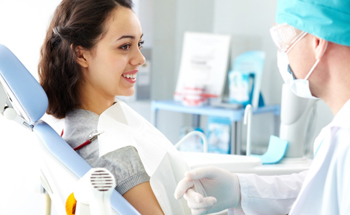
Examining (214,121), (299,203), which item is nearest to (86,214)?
(299,203)

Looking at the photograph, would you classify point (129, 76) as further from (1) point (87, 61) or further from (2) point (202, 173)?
(2) point (202, 173)

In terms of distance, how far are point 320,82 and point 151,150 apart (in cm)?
50

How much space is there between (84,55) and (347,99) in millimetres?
756

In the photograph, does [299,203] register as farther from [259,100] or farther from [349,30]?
[259,100]

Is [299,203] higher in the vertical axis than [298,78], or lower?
lower

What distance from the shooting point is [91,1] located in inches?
53.5

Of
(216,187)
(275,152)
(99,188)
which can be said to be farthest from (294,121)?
(99,188)

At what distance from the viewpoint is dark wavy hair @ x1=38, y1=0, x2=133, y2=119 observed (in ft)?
4.43

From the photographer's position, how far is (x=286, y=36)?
1.13 metres

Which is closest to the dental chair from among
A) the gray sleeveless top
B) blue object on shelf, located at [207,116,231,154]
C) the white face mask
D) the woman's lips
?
the gray sleeveless top

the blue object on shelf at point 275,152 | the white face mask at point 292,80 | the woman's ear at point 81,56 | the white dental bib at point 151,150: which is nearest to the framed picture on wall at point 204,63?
the blue object on shelf at point 275,152

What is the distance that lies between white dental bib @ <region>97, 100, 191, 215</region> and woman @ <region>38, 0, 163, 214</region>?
0.13 ft

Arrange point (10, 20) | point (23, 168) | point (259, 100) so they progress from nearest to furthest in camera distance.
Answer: point (23, 168) < point (10, 20) < point (259, 100)

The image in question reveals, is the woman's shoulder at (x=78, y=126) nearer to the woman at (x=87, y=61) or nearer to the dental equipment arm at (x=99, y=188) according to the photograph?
the woman at (x=87, y=61)
